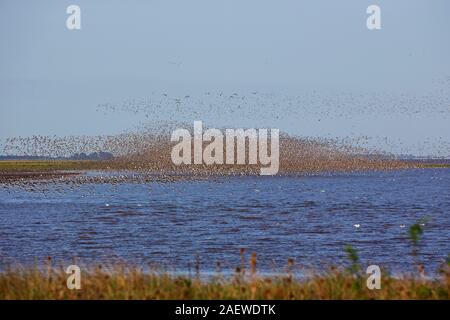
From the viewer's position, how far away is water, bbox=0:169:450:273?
29328 mm

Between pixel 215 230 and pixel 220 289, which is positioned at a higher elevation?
pixel 220 289

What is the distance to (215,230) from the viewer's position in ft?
135

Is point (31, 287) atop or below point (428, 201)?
atop

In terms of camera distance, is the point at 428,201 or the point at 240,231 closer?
the point at 240,231

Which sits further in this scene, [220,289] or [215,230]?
[215,230]

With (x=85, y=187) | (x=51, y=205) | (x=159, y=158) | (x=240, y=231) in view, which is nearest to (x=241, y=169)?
(x=159, y=158)

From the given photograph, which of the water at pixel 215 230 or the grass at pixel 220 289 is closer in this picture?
the grass at pixel 220 289

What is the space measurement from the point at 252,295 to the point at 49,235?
27.5 metres

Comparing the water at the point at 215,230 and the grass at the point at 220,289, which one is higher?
the grass at the point at 220,289

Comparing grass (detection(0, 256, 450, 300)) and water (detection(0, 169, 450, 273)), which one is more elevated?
grass (detection(0, 256, 450, 300))

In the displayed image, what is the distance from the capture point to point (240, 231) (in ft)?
133

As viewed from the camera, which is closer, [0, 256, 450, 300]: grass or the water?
[0, 256, 450, 300]: grass

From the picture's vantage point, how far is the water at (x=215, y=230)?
29328mm

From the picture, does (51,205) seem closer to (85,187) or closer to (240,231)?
(240,231)
